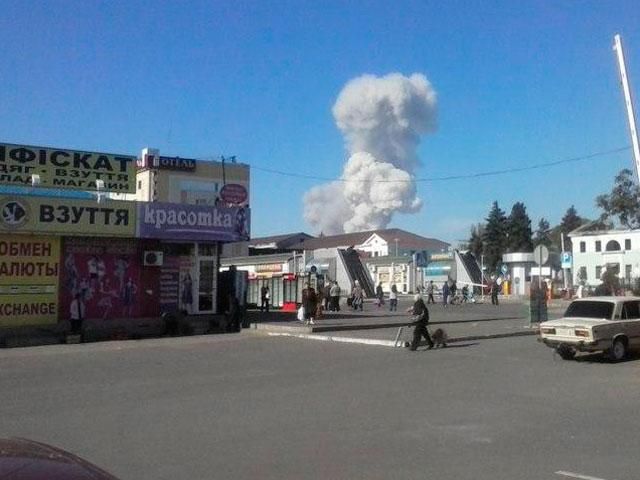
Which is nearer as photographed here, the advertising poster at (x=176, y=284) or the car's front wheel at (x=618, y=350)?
the car's front wheel at (x=618, y=350)

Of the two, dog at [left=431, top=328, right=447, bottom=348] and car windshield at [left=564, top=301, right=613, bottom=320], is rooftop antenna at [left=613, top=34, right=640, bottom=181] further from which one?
dog at [left=431, top=328, right=447, bottom=348]

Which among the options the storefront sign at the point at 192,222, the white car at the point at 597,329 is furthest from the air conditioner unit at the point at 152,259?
the white car at the point at 597,329

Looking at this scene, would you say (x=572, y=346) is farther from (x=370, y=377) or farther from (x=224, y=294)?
(x=224, y=294)

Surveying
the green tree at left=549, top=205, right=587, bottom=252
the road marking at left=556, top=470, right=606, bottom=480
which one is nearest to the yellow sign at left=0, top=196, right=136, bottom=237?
the road marking at left=556, top=470, right=606, bottom=480

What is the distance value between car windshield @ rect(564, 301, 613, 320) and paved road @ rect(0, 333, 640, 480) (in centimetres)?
109

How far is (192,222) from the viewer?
27.4 m

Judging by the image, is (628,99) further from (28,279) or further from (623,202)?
(623,202)

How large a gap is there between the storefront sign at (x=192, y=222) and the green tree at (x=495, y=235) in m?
92.5

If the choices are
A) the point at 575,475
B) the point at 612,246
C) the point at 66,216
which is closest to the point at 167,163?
the point at 66,216

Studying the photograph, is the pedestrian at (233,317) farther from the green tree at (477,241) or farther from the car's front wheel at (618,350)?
the green tree at (477,241)

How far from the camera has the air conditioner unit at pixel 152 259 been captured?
26.8 m

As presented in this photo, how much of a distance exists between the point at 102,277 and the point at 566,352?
50.9 feet

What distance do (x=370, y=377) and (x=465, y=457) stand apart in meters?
6.72

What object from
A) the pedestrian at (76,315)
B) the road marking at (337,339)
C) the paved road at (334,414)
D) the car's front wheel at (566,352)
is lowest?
the paved road at (334,414)
